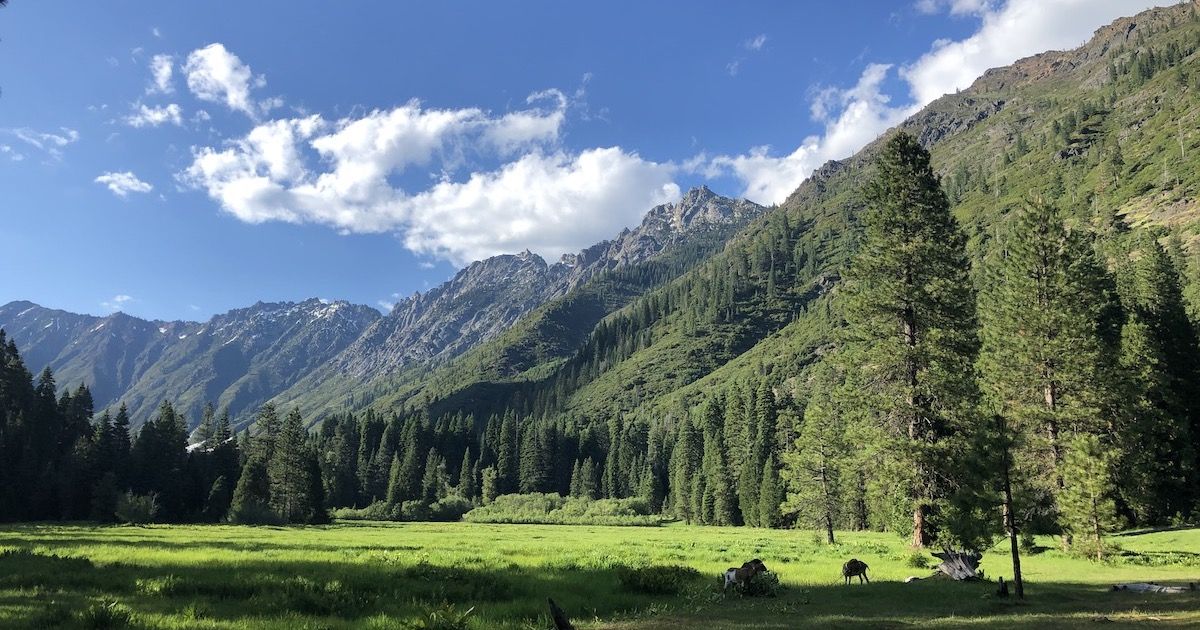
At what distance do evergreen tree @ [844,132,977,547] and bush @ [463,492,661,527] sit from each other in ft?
216

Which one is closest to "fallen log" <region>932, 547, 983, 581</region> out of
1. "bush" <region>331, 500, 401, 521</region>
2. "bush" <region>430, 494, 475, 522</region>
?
"bush" <region>430, 494, 475, 522</region>

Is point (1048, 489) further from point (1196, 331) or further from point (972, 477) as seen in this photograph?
point (1196, 331)

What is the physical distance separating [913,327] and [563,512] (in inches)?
3233

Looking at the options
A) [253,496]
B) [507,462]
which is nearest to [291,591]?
[253,496]

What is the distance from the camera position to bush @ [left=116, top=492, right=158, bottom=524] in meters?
72.5

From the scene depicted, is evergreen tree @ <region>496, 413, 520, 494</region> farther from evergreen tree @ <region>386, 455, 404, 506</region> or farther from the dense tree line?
the dense tree line

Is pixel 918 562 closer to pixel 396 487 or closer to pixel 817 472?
pixel 817 472

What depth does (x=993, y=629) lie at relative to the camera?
1245 centimetres

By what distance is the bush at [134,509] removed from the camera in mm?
72500

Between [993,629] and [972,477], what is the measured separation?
9395 mm

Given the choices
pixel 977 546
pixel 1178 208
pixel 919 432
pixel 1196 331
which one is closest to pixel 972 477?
pixel 977 546

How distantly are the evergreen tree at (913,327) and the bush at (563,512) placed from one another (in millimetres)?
65738

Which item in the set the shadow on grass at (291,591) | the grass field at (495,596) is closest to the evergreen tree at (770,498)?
the grass field at (495,596)

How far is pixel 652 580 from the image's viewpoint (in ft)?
64.4
